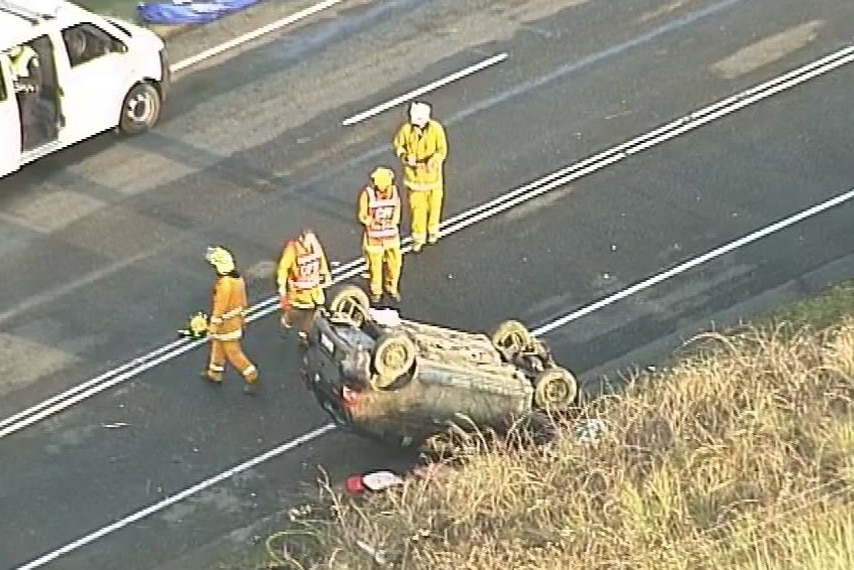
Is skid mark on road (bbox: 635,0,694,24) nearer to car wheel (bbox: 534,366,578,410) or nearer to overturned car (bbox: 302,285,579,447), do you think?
overturned car (bbox: 302,285,579,447)

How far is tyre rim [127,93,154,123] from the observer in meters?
19.5

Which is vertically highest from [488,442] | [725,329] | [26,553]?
[725,329]

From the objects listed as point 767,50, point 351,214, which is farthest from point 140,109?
point 767,50

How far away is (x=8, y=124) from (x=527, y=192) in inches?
186

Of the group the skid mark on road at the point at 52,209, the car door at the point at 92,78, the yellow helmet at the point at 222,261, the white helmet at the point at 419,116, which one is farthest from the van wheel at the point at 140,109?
the yellow helmet at the point at 222,261

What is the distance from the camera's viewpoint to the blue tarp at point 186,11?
2166cm

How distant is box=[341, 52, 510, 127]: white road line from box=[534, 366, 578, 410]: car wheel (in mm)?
5708

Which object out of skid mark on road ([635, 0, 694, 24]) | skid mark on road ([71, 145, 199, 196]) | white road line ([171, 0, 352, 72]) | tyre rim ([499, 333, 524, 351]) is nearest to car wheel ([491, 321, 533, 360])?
tyre rim ([499, 333, 524, 351])

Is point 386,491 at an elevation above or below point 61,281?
below

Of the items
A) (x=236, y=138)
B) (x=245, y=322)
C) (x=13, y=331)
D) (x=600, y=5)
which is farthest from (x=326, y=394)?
(x=600, y=5)

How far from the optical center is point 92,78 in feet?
62.3

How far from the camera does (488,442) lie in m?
14.3

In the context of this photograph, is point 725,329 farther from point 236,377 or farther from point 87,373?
point 87,373

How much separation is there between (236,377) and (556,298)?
2.82m
